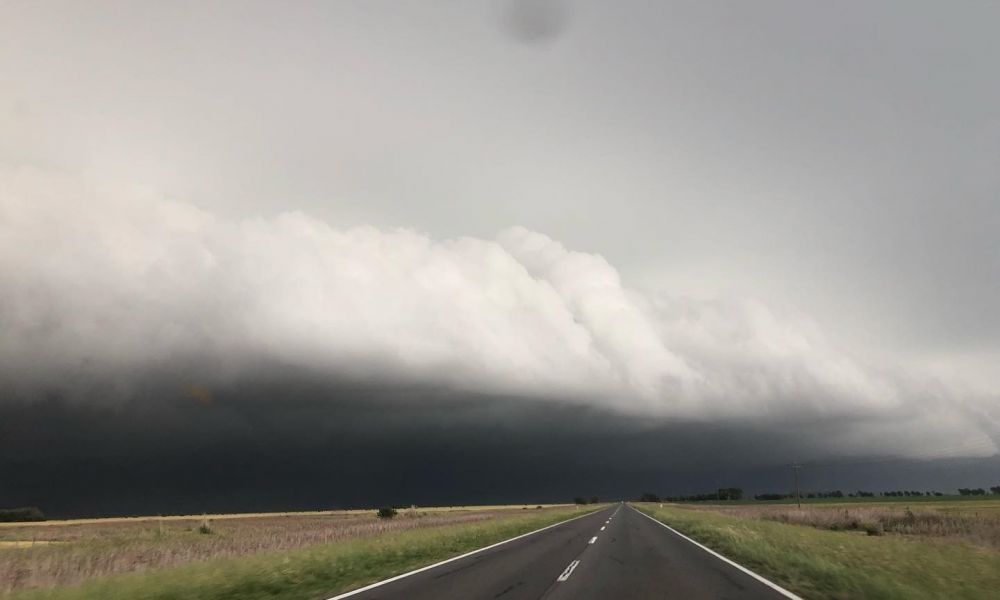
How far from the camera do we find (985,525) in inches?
1645

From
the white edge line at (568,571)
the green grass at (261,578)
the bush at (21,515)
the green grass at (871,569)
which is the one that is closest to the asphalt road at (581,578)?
the white edge line at (568,571)

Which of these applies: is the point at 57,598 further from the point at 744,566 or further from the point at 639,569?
the point at 744,566

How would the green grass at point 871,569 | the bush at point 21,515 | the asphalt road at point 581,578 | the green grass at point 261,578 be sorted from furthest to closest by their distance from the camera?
the bush at point 21,515 → the green grass at point 261,578 → the green grass at point 871,569 → the asphalt road at point 581,578

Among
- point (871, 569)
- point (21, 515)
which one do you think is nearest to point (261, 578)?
point (871, 569)

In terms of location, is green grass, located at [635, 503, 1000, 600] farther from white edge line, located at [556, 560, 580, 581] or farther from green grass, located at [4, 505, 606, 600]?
green grass, located at [4, 505, 606, 600]

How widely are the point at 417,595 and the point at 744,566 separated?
33.8 ft

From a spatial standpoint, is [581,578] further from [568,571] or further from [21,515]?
[21,515]

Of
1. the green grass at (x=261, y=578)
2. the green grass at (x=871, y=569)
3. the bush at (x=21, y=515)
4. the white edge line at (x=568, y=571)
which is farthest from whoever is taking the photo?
the bush at (x=21, y=515)

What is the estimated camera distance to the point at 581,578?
13.8 m

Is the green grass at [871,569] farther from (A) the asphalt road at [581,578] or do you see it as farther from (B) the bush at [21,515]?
(B) the bush at [21,515]

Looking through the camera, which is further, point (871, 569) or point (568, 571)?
point (568, 571)

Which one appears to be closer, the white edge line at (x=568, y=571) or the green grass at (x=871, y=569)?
the green grass at (x=871, y=569)

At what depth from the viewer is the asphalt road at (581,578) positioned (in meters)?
11.6

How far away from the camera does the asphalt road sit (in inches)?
456
